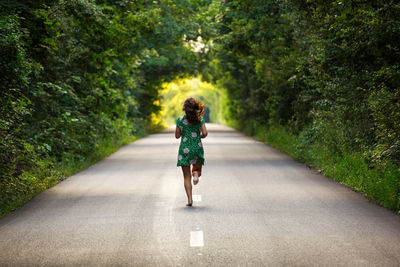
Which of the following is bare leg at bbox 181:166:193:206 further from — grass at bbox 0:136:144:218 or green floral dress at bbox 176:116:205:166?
grass at bbox 0:136:144:218

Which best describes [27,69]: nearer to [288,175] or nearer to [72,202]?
[72,202]

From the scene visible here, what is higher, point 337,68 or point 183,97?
point 337,68

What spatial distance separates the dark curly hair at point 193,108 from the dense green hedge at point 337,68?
3.38 metres

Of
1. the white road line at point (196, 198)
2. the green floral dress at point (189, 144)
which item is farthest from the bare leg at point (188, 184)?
the white road line at point (196, 198)

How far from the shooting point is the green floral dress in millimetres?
10594

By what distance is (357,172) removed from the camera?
13.3 meters

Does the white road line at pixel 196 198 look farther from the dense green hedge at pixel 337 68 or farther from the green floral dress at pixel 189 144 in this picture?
the dense green hedge at pixel 337 68

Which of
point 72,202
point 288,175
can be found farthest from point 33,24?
point 288,175

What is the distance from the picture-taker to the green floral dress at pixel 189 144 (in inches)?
417

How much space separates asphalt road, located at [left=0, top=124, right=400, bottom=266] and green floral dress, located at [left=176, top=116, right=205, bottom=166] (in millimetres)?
823

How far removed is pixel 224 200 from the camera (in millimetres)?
11289

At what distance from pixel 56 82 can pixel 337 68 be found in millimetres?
7755

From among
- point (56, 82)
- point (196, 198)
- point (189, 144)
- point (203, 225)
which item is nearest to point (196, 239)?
point (203, 225)

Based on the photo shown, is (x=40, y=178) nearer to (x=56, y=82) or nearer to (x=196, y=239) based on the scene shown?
(x=56, y=82)
